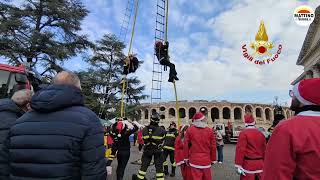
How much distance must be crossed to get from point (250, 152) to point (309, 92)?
4.91 meters

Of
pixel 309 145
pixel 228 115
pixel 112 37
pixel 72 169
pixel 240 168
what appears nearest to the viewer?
pixel 309 145

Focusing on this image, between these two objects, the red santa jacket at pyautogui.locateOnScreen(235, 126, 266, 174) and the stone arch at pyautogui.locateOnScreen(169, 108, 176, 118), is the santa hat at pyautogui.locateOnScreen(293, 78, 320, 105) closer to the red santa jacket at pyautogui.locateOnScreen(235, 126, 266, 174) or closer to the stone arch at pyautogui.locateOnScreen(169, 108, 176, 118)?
the red santa jacket at pyautogui.locateOnScreen(235, 126, 266, 174)

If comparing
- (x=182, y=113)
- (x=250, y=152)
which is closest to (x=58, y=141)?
A: (x=250, y=152)

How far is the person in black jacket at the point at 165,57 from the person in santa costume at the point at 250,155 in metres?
5.29

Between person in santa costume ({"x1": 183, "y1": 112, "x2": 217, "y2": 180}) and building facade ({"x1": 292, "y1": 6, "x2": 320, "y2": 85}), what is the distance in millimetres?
55118

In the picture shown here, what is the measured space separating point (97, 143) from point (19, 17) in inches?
1231

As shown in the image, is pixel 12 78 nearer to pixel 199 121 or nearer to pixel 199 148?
pixel 199 121

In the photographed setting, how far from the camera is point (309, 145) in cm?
258

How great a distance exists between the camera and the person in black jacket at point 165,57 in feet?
41.1

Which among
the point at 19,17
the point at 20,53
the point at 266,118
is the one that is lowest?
the point at 266,118

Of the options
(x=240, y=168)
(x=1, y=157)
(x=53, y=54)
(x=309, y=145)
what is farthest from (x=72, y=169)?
(x=53, y=54)

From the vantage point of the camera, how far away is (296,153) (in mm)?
2592

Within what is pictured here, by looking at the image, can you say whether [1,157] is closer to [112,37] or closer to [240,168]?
[240,168]

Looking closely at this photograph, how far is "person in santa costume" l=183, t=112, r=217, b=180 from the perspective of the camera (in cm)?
775
